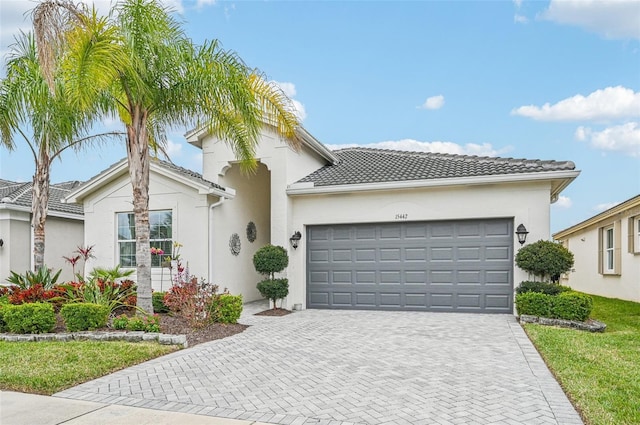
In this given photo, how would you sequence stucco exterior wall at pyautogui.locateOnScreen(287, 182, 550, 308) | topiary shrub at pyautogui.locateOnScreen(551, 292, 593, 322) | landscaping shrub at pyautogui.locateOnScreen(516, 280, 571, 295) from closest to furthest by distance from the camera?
1. topiary shrub at pyautogui.locateOnScreen(551, 292, 593, 322)
2. landscaping shrub at pyautogui.locateOnScreen(516, 280, 571, 295)
3. stucco exterior wall at pyautogui.locateOnScreen(287, 182, 550, 308)

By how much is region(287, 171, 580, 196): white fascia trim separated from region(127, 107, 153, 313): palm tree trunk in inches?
183

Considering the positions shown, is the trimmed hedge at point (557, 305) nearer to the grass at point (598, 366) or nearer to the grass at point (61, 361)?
the grass at point (598, 366)

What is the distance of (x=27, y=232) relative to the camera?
1508 centimetres

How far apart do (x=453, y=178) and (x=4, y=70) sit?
11.5m

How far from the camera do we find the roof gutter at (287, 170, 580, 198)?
10.6m

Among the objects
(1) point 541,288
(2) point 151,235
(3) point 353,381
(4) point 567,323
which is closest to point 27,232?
(2) point 151,235

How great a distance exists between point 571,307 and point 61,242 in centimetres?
1635

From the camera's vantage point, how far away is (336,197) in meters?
12.6

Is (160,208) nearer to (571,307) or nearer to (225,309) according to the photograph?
(225,309)

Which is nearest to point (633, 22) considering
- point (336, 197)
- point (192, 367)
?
point (336, 197)

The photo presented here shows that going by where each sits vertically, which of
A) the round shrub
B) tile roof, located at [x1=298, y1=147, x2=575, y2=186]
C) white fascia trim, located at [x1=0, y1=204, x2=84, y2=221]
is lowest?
the round shrub

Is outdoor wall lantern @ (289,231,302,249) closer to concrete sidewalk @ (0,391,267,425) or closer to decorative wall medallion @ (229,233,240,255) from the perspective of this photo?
decorative wall medallion @ (229,233,240,255)

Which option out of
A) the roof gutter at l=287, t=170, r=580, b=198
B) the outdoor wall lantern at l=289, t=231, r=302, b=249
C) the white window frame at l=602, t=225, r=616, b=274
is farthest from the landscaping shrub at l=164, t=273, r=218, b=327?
the white window frame at l=602, t=225, r=616, b=274

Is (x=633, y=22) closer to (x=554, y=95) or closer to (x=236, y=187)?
(x=554, y=95)
